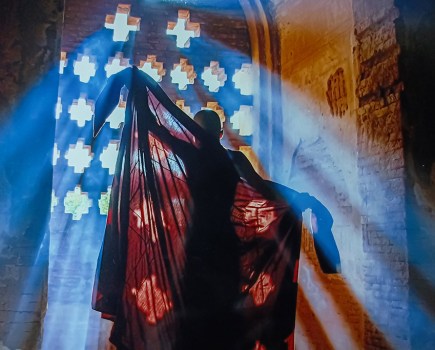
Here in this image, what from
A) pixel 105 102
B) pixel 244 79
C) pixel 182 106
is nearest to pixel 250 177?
pixel 105 102

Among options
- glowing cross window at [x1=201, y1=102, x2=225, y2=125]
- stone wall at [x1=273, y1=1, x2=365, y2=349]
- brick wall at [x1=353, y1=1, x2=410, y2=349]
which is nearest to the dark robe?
brick wall at [x1=353, y1=1, x2=410, y2=349]

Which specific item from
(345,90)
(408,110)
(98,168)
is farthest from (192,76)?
(408,110)

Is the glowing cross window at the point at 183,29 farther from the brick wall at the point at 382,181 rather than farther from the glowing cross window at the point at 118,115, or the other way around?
the brick wall at the point at 382,181

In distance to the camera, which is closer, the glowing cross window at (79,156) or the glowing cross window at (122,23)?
the glowing cross window at (79,156)

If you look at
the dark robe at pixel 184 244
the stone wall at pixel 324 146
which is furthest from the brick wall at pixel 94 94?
the dark robe at pixel 184 244

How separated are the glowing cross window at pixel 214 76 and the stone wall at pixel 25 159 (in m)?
2.84

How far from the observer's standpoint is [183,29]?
5.36m

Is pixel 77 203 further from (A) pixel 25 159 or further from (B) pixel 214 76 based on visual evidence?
(A) pixel 25 159

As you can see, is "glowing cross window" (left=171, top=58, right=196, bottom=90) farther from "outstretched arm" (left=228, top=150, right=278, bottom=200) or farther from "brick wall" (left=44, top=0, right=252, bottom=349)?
"outstretched arm" (left=228, top=150, right=278, bottom=200)

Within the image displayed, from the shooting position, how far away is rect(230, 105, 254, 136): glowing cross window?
17.5ft

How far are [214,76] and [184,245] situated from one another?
288cm

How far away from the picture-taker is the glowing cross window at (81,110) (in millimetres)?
4988

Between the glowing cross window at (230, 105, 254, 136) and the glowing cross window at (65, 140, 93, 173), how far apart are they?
5.20 ft

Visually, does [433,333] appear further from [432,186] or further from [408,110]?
[408,110]
